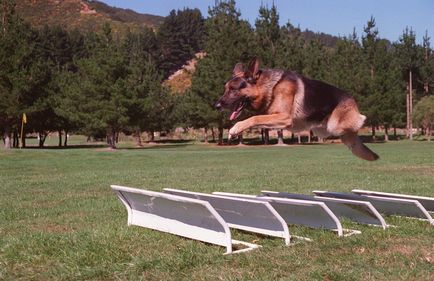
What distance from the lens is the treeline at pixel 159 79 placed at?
63906mm

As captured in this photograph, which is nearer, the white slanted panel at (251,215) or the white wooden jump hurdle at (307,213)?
the white slanted panel at (251,215)

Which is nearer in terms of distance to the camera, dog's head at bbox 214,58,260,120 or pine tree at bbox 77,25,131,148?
dog's head at bbox 214,58,260,120

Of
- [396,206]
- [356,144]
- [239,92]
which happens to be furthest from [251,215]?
[396,206]

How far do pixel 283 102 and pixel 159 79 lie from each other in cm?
9595

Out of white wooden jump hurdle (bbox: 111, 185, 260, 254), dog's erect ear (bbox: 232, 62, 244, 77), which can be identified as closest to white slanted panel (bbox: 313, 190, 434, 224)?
white wooden jump hurdle (bbox: 111, 185, 260, 254)

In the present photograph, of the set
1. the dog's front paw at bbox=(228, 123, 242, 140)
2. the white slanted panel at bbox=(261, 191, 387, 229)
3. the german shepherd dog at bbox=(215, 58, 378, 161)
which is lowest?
the white slanted panel at bbox=(261, 191, 387, 229)

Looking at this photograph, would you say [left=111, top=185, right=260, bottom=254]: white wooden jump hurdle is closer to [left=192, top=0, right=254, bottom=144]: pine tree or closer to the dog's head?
the dog's head

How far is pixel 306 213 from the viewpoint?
9.45 metres

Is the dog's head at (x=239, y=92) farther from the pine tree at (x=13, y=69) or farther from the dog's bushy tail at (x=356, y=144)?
the pine tree at (x=13, y=69)

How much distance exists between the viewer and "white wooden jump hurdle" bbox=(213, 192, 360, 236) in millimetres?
8578

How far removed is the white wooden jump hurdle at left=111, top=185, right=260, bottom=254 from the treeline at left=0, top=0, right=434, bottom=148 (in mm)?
38440

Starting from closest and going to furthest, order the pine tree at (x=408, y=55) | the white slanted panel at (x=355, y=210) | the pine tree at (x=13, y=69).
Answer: the white slanted panel at (x=355, y=210), the pine tree at (x=13, y=69), the pine tree at (x=408, y=55)

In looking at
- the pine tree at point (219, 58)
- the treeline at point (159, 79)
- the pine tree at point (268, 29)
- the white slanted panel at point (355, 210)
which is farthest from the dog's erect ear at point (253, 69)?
the pine tree at point (268, 29)

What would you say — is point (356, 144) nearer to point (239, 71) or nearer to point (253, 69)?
point (253, 69)
